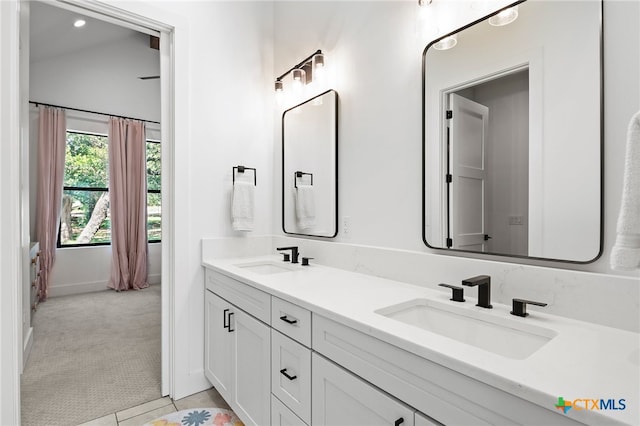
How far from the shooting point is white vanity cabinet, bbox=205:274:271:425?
148 centimetres

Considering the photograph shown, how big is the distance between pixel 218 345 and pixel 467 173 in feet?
5.24

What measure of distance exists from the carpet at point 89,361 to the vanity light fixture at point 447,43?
2.45m

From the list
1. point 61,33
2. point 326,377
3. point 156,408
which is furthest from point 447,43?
point 61,33

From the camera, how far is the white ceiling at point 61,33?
3.30 metres

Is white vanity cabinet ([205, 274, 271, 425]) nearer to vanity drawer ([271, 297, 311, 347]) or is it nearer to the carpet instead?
vanity drawer ([271, 297, 311, 347])

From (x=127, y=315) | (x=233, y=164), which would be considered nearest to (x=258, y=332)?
(x=233, y=164)

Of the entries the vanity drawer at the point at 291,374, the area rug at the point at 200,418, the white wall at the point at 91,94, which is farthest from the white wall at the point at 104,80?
the vanity drawer at the point at 291,374

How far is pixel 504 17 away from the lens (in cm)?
122

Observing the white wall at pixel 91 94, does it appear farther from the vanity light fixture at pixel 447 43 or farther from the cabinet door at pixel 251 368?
the vanity light fixture at pixel 447 43

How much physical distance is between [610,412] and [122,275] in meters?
5.21

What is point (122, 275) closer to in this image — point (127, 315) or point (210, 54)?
point (127, 315)

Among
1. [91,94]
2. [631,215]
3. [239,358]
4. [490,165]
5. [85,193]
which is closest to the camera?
[631,215]

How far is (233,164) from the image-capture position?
2.31 m

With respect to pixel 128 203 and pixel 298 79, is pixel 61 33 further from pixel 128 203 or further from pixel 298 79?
pixel 298 79
